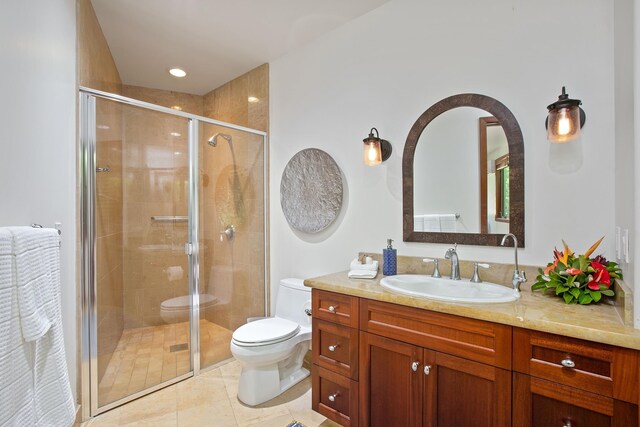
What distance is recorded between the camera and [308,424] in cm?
182

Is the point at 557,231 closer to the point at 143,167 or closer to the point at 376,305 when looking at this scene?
the point at 376,305

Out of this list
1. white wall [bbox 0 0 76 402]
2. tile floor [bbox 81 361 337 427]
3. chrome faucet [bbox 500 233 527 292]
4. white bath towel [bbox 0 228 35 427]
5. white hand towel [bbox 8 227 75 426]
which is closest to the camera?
white bath towel [bbox 0 228 35 427]

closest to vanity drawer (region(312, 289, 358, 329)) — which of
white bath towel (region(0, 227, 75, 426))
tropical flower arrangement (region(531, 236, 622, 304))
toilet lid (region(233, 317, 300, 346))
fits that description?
toilet lid (region(233, 317, 300, 346))

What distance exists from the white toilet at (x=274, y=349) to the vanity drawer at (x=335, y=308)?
411 millimetres

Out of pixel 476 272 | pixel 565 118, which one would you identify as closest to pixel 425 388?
pixel 476 272

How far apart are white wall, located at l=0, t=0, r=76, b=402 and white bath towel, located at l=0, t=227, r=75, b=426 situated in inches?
6.8

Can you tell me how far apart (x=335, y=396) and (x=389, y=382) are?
381 mm

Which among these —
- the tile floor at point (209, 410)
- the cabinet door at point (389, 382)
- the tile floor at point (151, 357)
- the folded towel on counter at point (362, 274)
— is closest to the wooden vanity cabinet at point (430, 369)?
the cabinet door at point (389, 382)

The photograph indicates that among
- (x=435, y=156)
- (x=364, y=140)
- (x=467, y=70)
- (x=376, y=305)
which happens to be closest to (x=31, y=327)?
(x=376, y=305)

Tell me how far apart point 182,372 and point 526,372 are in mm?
2250

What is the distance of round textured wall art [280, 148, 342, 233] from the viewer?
2.36 metres

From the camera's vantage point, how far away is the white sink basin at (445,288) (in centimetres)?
141

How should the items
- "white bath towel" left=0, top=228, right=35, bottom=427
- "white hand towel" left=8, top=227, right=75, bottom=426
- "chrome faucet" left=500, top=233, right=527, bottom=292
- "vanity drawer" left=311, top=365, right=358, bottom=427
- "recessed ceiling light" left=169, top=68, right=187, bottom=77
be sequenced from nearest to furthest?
"white bath towel" left=0, top=228, right=35, bottom=427 < "white hand towel" left=8, top=227, right=75, bottom=426 < "chrome faucet" left=500, top=233, right=527, bottom=292 < "vanity drawer" left=311, top=365, right=358, bottom=427 < "recessed ceiling light" left=169, top=68, right=187, bottom=77

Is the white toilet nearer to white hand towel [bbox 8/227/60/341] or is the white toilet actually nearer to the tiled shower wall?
the tiled shower wall
